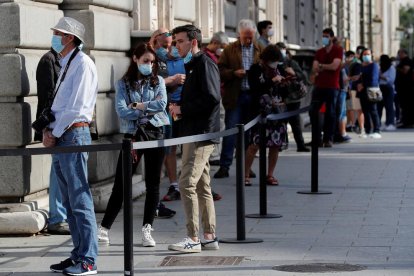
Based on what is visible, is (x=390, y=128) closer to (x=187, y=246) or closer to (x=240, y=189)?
(x=240, y=189)

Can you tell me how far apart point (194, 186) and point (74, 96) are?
149 centimetres

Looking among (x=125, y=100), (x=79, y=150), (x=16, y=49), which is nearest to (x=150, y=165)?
(x=125, y=100)

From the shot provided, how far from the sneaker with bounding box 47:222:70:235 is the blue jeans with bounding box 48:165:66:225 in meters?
0.03

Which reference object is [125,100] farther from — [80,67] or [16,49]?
[80,67]

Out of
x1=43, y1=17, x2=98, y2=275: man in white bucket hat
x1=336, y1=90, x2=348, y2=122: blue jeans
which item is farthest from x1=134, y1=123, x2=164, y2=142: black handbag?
x1=336, y1=90, x2=348, y2=122: blue jeans

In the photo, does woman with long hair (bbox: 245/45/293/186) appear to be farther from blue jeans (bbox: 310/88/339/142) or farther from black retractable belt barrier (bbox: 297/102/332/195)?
blue jeans (bbox: 310/88/339/142)

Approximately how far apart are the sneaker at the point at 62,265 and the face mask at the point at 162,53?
4.26m

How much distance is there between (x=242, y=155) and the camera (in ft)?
35.0

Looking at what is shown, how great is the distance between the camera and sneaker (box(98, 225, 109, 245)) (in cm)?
1089

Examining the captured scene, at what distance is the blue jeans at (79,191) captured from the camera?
9.30 metres

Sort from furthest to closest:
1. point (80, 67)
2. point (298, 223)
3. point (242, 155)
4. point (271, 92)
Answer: point (271, 92)
point (298, 223)
point (242, 155)
point (80, 67)

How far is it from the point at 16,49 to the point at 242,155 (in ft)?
7.30

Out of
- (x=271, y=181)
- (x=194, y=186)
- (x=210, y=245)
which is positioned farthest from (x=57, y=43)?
(x=271, y=181)

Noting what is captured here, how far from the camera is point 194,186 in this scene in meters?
10.4
